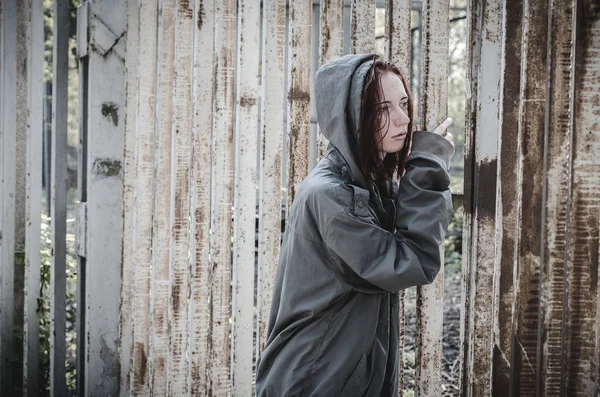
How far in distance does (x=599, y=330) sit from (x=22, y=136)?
4006 mm

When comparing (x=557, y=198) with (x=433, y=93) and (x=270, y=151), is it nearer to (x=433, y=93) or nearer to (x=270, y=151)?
(x=433, y=93)

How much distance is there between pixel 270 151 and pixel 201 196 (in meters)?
0.51

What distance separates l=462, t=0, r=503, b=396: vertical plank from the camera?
2.59 meters

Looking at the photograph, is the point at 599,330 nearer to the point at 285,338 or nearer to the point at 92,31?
the point at 285,338

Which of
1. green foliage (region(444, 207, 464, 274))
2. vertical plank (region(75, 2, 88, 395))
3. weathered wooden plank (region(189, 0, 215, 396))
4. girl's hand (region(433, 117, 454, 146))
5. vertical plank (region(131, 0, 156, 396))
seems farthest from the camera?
green foliage (region(444, 207, 464, 274))

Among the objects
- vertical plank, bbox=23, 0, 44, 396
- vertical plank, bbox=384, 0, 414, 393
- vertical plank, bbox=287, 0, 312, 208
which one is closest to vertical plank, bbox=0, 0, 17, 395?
vertical plank, bbox=23, 0, 44, 396

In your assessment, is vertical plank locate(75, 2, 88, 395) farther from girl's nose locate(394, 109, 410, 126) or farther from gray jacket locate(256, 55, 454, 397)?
girl's nose locate(394, 109, 410, 126)

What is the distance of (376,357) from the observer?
2.23 meters

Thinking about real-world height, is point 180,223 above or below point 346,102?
below

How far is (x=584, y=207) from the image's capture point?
219cm

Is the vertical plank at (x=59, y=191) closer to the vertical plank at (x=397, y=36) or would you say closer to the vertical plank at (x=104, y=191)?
the vertical plank at (x=104, y=191)

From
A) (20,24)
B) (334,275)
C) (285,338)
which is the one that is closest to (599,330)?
(334,275)

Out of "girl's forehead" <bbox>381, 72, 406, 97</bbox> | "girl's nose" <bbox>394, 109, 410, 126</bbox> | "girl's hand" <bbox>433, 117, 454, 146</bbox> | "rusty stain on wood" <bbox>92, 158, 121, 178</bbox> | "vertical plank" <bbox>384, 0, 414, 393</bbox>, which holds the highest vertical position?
"vertical plank" <bbox>384, 0, 414, 393</bbox>

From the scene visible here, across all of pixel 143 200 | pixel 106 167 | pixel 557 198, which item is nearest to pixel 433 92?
pixel 557 198
